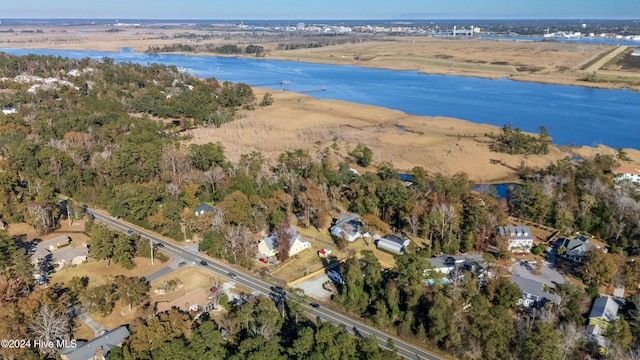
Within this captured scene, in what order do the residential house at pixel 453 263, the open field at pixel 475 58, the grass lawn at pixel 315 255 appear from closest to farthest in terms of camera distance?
the residential house at pixel 453 263
the grass lawn at pixel 315 255
the open field at pixel 475 58

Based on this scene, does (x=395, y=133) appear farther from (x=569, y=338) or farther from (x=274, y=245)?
(x=569, y=338)

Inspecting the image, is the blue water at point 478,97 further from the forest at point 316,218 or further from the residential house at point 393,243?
the residential house at point 393,243

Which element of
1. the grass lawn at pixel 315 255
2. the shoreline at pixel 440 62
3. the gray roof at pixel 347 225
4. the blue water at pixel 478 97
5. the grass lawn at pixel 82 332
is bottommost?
the grass lawn at pixel 82 332

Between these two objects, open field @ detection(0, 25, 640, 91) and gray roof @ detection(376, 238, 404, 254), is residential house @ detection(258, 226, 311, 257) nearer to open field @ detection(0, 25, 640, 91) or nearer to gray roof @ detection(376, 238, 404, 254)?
gray roof @ detection(376, 238, 404, 254)

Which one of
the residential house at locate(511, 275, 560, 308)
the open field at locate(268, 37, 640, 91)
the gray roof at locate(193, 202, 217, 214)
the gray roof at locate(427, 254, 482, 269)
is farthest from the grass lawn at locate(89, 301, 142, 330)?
the open field at locate(268, 37, 640, 91)

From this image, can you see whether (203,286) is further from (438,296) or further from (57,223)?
(57,223)

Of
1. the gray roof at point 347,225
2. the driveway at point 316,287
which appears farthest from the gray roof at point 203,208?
the driveway at point 316,287
